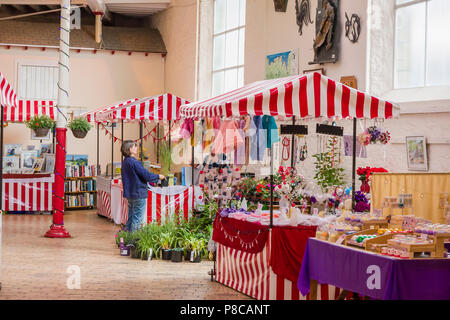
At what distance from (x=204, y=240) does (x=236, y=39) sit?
6.68 meters

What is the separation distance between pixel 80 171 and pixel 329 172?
6.63 metres

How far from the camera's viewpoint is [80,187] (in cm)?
1454

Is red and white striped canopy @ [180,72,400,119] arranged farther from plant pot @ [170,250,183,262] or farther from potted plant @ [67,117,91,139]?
potted plant @ [67,117,91,139]

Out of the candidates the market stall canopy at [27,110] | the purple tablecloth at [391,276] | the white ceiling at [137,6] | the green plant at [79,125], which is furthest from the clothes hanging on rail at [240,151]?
the white ceiling at [137,6]

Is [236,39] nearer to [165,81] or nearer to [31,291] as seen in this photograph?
[165,81]

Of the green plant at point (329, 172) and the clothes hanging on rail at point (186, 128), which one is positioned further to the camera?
the clothes hanging on rail at point (186, 128)

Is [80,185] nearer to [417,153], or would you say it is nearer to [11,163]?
[11,163]

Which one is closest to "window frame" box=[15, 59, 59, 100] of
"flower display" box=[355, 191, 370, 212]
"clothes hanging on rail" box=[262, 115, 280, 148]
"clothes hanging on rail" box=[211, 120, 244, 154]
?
"clothes hanging on rail" box=[211, 120, 244, 154]

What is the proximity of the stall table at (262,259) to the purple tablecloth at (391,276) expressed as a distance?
0.76 m

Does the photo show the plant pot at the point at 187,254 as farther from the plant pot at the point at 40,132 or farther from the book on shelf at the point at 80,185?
the plant pot at the point at 40,132

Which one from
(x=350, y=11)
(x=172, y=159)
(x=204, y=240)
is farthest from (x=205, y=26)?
(x=204, y=240)

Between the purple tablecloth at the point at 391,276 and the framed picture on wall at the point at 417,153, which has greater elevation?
the framed picture on wall at the point at 417,153

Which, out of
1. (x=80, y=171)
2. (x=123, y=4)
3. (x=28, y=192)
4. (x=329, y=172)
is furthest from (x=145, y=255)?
(x=123, y=4)

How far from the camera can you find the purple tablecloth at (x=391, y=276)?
4.33m
